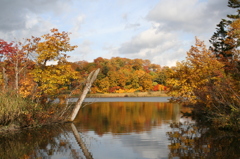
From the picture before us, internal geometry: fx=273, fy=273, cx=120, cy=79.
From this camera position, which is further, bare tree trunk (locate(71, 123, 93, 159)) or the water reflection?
the water reflection

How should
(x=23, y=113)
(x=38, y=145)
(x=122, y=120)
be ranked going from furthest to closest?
(x=122, y=120) < (x=23, y=113) < (x=38, y=145)

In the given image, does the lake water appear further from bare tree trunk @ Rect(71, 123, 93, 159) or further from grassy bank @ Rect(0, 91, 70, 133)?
grassy bank @ Rect(0, 91, 70, 133)

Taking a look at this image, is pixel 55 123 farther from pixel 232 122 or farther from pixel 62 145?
pixel 232 122

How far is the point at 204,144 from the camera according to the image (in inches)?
404

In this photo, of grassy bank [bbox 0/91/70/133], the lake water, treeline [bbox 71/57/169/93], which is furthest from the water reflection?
treeline [bbox 71/57/169/93]

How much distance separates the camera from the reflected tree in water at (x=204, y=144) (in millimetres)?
8672

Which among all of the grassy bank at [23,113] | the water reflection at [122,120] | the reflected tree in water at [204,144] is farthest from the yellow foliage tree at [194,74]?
the grassy bank at [23,113]

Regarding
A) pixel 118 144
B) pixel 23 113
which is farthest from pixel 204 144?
pixel 23 113

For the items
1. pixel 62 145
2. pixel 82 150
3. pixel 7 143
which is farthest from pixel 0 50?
pixel 82 150

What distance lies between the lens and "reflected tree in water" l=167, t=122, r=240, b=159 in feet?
28.5

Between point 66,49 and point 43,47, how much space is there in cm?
145

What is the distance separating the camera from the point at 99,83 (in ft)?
221

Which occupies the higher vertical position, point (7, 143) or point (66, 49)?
point (66, 49)

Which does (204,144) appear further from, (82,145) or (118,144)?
(82,145)
